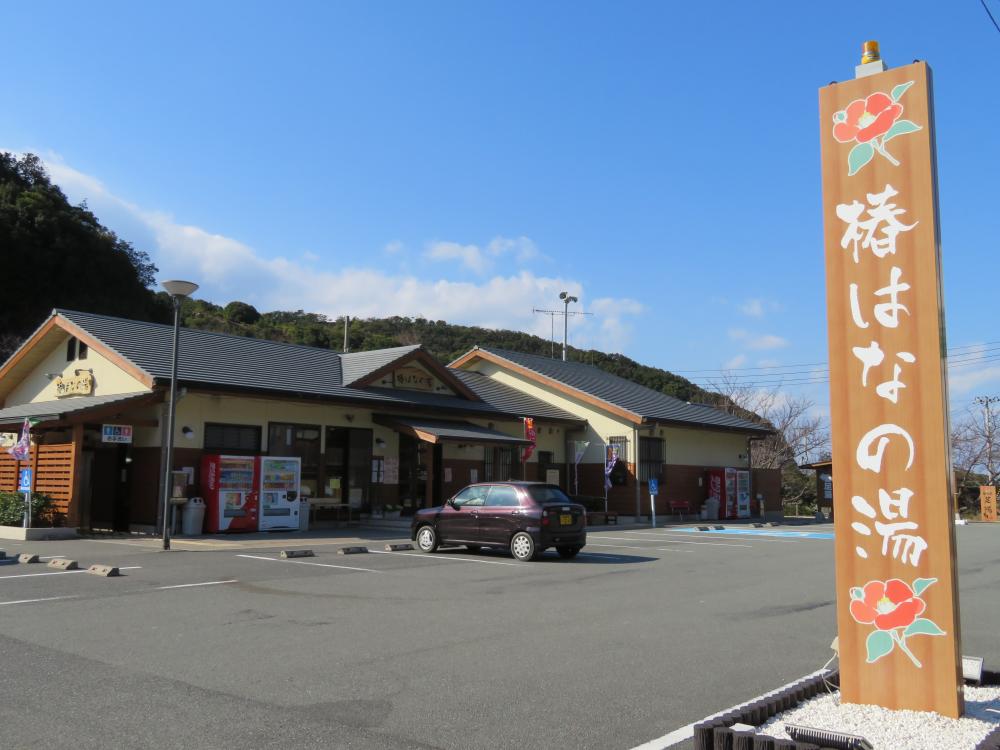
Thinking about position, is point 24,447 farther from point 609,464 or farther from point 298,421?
point 609,464

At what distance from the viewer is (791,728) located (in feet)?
14.7

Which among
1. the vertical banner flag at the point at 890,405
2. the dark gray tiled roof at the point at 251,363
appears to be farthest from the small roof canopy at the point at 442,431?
the vertical banner flag at the point at 890,405

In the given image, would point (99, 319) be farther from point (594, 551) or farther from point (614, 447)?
point (614, 447)

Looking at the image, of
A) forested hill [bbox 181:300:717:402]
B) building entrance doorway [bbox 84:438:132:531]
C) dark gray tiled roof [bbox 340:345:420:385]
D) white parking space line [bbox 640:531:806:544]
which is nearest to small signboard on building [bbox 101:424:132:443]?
building entrance doorway [bbox 84:438:132:531]

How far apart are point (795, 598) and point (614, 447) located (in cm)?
2054

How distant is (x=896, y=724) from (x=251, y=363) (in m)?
22.0

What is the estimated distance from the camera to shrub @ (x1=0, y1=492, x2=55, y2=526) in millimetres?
19234

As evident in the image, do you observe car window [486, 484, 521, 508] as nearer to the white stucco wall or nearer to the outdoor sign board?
the white stucco wall

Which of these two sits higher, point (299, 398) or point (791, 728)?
point (299, 398)

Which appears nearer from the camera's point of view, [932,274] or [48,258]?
[932,274]

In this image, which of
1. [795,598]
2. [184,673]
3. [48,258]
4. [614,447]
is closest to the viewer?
[184,673]

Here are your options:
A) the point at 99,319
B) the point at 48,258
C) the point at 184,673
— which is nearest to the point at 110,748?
the point at 184,673

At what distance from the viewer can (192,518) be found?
66.8 ft

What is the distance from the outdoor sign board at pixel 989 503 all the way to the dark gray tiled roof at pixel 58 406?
3982cm
